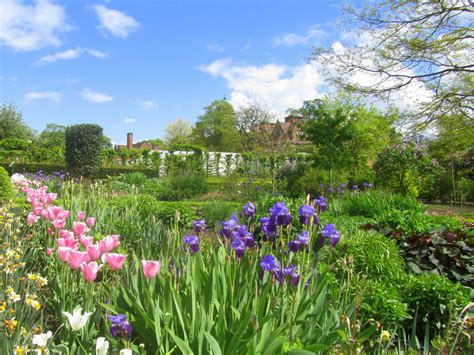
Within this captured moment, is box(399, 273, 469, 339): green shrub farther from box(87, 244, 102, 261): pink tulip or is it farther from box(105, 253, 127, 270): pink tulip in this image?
box(87, 244, 102, 261): pink tulip

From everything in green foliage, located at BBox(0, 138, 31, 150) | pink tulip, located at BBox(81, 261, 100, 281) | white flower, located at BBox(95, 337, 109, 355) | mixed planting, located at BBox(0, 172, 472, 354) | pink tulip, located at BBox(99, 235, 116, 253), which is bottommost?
mixed planting, located at BBox(0, 172, 472, 354)

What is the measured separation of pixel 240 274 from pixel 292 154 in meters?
19.0

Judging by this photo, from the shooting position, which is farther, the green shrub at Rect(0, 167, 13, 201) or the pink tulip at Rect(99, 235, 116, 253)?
the green shrub at Rect(0, 167, 13, 201)

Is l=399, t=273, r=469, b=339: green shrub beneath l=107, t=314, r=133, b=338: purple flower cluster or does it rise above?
beneath

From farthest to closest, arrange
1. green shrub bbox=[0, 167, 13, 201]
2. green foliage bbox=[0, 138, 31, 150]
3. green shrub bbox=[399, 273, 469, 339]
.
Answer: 1. green foliage bbox=[0, 138, 31, 150]
2. green shrub bbox=[0, 167, 13, 201]
3. green shrub bbox=[399, 273, 469, 339]

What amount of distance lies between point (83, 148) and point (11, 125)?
88.9 feet

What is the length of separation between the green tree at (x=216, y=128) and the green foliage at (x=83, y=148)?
3000cm

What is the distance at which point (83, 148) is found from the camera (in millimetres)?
18766

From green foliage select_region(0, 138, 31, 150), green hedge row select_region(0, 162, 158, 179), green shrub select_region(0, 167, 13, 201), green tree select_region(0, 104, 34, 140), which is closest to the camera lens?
green shrub select_region(0, 167, 13, 201)

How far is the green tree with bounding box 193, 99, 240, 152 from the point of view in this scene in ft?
165

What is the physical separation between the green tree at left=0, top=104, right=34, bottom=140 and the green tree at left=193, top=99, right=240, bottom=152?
21.6 m

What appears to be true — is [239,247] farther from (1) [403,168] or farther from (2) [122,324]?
(1) [403,168]

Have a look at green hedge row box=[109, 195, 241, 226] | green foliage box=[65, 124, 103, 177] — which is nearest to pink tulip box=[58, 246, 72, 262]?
green hedge row box=[109, 195, 241, 226]

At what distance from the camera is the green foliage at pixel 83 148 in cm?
1880
